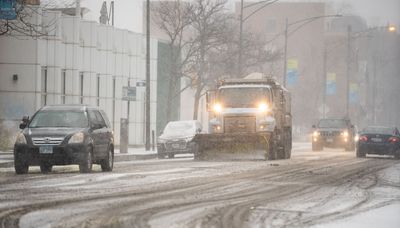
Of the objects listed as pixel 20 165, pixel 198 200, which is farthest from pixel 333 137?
pixel 198 200

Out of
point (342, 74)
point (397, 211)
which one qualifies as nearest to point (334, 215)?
point (397, 211)

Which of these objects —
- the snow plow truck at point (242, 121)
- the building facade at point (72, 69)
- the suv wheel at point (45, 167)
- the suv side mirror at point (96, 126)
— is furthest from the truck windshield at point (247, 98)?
the suv wheel at point (45, 167)

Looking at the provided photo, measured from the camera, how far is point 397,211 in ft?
46.5

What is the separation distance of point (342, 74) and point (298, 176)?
336 feet

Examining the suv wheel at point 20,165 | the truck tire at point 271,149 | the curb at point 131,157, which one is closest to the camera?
the suv wheel at point 20,165

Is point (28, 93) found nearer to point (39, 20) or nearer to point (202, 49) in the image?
point (39, 20)

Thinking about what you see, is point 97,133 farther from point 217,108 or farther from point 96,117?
point 217,108

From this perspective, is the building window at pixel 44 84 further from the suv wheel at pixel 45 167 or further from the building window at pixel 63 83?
the suv wheel at pixel 45 167

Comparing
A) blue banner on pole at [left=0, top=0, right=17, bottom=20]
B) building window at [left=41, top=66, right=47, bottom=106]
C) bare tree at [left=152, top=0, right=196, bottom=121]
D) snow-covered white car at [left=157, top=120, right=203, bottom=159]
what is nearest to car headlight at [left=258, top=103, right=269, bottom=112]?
snow-covered white car at [left=157, top=120, right=203, bottom=159]

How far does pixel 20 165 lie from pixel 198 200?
9254 millimetres

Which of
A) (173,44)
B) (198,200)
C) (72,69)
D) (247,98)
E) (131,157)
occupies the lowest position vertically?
(198,200)

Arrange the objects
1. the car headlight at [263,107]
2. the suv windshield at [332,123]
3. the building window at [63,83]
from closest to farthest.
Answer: the car headlight at [263,107], the building window at [63,83], the suv windshield at [332,123]

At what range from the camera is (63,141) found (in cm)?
2331

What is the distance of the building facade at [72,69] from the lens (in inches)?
1682
